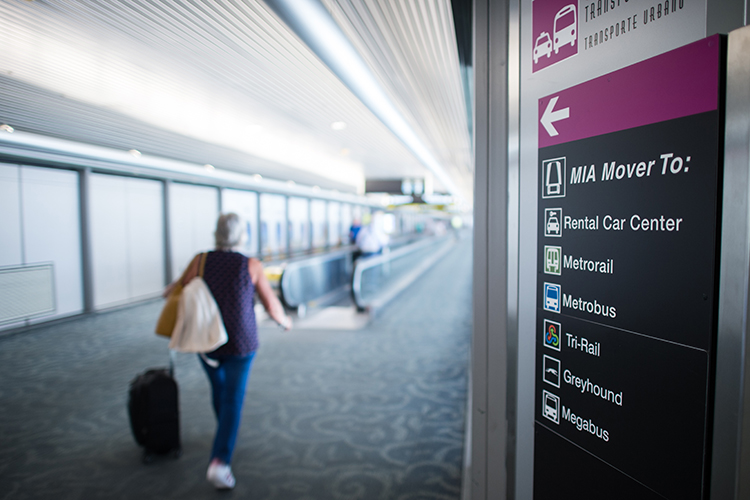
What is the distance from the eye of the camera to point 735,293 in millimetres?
872

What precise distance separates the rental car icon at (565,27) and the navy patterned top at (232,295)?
2.32 meters

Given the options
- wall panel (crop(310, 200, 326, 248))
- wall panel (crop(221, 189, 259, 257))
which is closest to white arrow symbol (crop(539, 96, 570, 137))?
wall panel (crop(221, 189, 259, 257))

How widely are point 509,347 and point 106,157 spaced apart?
737 centimetres

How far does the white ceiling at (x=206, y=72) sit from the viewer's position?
2.69m

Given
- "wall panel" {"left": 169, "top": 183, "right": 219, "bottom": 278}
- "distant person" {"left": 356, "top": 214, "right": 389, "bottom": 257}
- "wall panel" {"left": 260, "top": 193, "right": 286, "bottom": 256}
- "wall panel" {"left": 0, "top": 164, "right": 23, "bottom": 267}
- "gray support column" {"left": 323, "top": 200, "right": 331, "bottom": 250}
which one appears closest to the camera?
"wall panel" {"left": 0, "top": 164, "right": 23, "bottom": 267}

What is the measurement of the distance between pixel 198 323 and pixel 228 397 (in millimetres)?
610

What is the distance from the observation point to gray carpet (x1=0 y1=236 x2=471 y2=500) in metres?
2.79

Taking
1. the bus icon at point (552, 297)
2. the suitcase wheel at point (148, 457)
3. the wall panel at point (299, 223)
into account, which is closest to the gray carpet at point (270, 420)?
the suitcase wheel at point (148, 457)

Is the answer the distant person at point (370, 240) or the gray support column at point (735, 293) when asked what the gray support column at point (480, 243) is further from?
the distant person at point (370, 240)

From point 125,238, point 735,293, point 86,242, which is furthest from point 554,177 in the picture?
point 125,238

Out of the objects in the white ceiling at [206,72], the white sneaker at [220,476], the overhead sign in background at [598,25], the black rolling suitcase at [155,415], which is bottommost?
the white sneaker at [220,476]

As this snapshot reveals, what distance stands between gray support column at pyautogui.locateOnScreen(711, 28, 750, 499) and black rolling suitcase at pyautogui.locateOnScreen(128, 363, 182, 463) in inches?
133

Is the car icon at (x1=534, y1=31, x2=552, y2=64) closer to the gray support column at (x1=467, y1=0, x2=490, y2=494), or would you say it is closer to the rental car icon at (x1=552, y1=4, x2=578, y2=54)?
the rental car icon at (x1=552, y1=4, x2=578, y2=54)

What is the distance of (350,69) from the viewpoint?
2.72m
